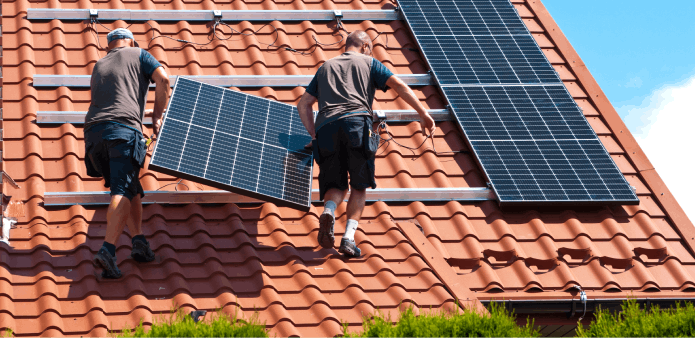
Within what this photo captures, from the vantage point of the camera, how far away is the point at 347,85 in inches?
260

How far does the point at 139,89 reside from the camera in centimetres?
639

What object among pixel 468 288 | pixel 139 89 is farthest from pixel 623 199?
pixel 139 89

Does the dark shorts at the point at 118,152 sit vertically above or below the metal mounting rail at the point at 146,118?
below

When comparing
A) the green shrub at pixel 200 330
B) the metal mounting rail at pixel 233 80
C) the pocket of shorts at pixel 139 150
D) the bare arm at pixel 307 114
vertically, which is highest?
the metal mounting rail at pixel 233 80

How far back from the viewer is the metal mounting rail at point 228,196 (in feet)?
21.9

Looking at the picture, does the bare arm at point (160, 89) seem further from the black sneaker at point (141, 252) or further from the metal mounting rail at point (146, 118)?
the metal mounting rail at point (146, 118)

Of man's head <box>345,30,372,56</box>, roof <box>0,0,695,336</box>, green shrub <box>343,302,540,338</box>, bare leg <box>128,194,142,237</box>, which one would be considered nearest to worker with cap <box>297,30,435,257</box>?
man's head <box>345,30,372,56</box>

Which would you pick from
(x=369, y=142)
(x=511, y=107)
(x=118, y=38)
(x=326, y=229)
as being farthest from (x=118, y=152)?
(x=511, y=107)

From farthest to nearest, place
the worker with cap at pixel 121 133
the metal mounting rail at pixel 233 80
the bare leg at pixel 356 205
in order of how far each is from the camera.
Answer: the metal mounting rail at pixel 233 80 < the bare leg at pixel 356 205 < the worker with cap at pixel 121 133

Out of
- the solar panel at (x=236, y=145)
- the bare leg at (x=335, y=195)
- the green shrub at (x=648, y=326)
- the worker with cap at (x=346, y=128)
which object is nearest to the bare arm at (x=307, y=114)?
the worker with cap at (x=346, y=128)

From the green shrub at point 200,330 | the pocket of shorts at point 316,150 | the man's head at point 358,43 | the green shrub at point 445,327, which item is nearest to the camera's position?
the green shrub at point 200,330

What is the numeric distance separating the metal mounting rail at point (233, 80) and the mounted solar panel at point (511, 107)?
0.66 m

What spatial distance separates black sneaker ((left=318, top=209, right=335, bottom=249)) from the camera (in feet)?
20.5

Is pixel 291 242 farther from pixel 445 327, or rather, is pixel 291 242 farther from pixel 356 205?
pixel 445 327
